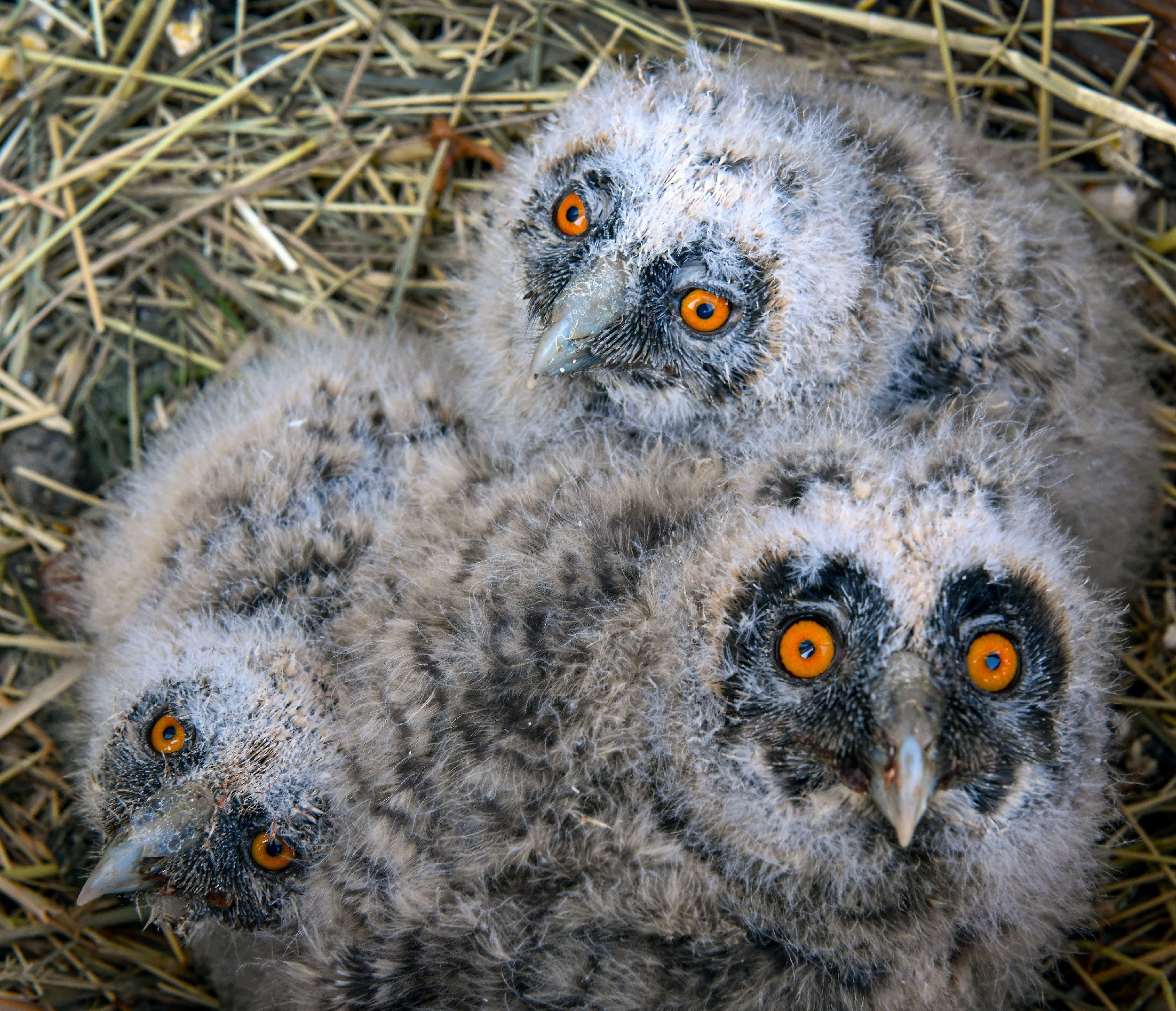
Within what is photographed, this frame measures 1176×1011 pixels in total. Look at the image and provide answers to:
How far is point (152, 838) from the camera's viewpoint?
2.38m

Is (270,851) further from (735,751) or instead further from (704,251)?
(704,251)

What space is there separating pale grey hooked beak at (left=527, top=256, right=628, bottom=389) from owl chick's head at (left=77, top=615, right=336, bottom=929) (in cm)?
105

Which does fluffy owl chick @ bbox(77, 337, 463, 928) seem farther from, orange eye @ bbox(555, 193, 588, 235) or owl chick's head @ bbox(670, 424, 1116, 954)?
owl chick's head @ bbox(670, 424, 1116, 954)

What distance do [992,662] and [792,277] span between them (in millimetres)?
1165

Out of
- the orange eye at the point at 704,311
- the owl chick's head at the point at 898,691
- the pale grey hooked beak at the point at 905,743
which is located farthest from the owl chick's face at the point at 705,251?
the pale grey hooked beak at the point at 905,743

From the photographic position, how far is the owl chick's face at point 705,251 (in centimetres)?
263

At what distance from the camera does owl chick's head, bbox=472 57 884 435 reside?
104 inches

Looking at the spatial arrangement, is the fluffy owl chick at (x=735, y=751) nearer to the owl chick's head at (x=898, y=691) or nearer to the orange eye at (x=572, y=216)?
the owl chick's head at (x=898, y=691)

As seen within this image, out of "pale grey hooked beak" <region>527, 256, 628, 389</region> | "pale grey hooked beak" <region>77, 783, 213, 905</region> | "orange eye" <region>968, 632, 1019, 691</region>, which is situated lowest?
"pale grey hooked beak" <region>77, 783, 213, 905</region>

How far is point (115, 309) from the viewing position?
3.90 m

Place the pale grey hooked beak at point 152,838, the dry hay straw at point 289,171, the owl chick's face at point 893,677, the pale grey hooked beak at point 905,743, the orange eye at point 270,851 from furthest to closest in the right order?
1. the dry hay straw at point 289,171
2. the orange eye at point 270,851
3. the pale grey hooked beak at point 152,838
4. the owl chick's face at point 893,677
5. the pale grey hooked beak at point 905,743

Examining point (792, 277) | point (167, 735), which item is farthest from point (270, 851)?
point (792, 277)

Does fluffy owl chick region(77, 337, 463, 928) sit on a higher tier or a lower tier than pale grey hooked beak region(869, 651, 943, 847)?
lower

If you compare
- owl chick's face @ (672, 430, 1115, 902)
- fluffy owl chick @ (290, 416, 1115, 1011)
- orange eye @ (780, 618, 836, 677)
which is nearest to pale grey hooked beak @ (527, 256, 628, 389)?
fluffy owl chick @ (290, 416, 1115, 1011)
